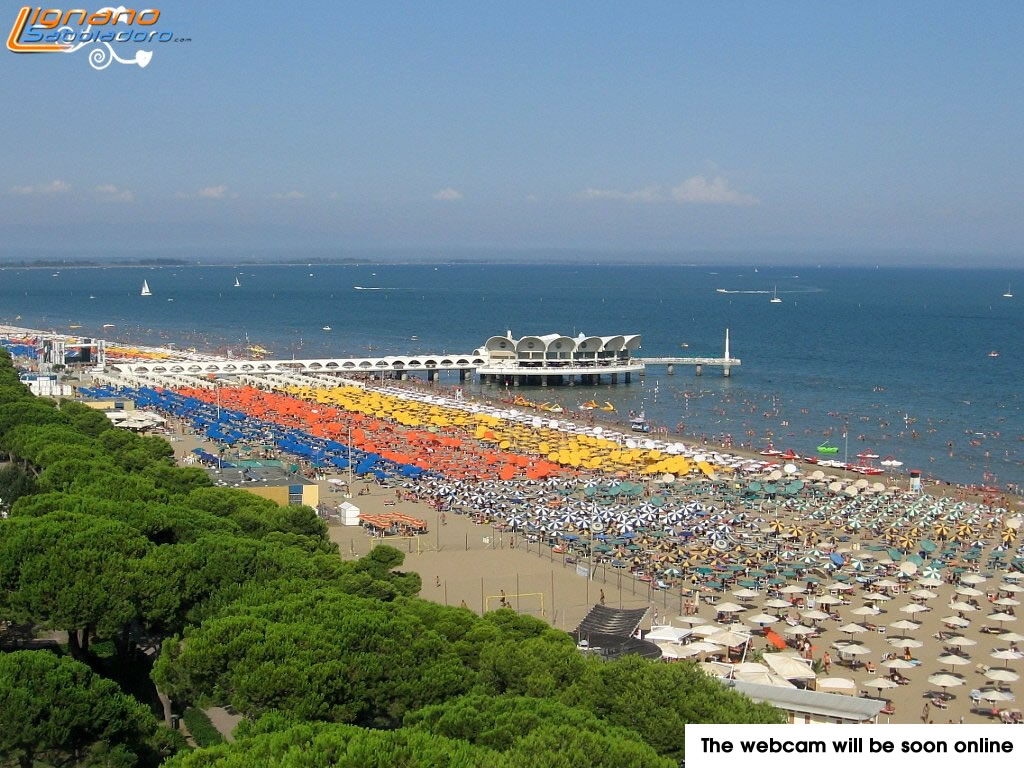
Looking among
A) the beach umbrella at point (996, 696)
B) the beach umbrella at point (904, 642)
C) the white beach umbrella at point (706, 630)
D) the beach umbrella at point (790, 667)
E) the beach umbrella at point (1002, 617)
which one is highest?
the beach umbrella at point (790, 667)

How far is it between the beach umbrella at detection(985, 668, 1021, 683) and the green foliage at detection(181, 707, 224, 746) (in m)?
13.8

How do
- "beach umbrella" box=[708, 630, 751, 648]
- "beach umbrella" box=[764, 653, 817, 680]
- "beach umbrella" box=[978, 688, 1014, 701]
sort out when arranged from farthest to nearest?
1. "beach umbrella" box=[708, 630, 751, 648]
2. "beach umbrella" box=[978, 688, 1014, 701]
3. "beach umbrella" box=[764, 653, 817, 680]

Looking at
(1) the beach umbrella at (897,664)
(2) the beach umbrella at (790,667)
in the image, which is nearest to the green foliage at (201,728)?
(2) the beach umbrella at (790,667)

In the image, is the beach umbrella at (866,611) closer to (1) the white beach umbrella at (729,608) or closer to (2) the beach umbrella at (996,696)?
(1) the white beach umbrella at (729,608)

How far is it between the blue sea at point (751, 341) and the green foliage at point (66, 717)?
38233 millimetres

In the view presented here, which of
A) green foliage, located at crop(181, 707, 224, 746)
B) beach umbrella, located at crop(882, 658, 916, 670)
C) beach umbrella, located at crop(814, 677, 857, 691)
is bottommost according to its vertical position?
beach umbrella, located at crop(882, 658, 916, 670)

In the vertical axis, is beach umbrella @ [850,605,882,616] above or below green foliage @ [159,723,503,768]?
below

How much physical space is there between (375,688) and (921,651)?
12872mm

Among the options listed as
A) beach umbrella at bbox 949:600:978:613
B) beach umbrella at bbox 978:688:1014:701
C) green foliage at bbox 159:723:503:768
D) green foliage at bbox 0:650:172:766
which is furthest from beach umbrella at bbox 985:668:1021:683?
green foliage at bbox 0:650:172:766

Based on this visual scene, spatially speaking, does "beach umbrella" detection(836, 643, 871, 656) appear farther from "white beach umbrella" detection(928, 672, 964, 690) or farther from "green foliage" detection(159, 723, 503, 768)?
"green foliage" detection(159, 723, 503, 768)

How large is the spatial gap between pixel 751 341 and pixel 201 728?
3713 inches

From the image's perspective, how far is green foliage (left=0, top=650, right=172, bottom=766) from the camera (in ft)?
43.0

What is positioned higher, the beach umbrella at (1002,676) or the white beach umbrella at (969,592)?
the beach umbrella at (1002,676)

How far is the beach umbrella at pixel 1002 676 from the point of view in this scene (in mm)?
20172
